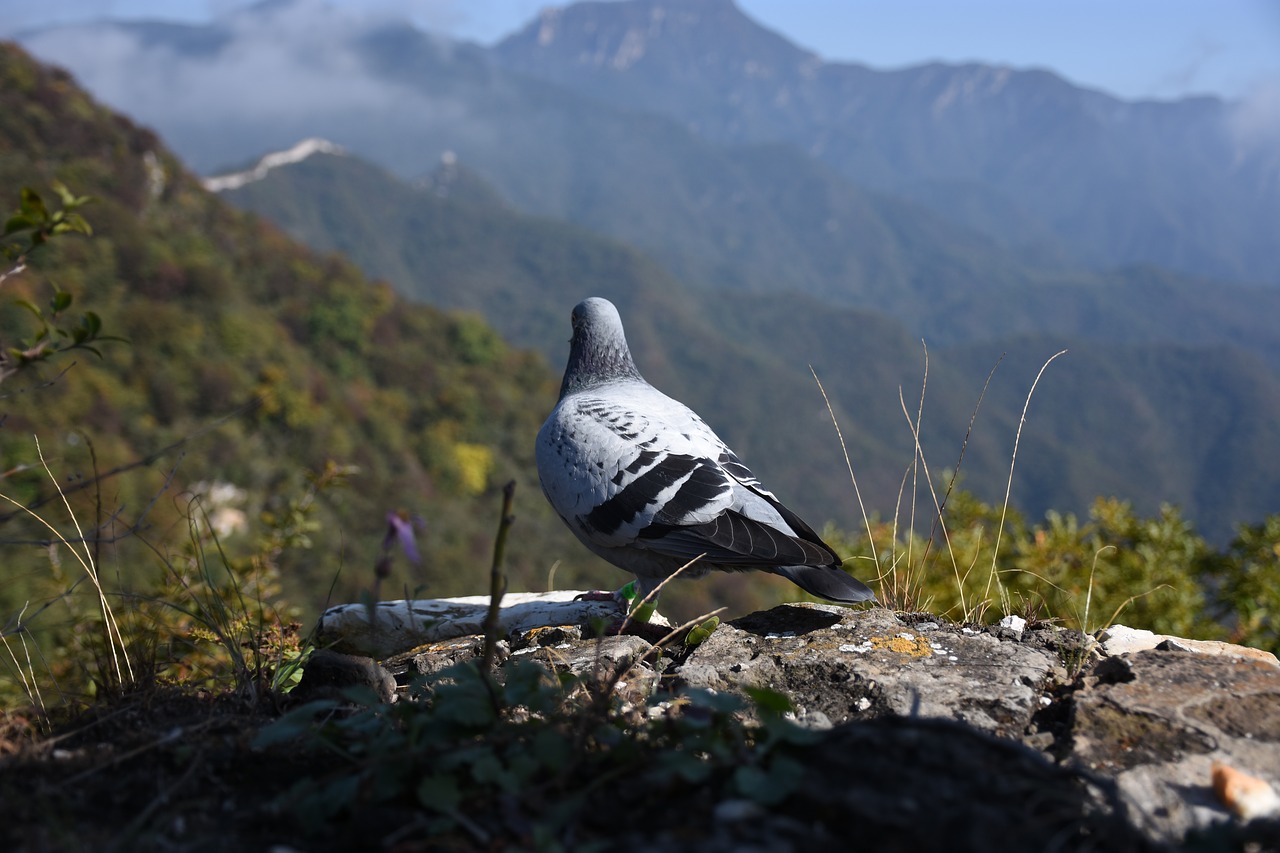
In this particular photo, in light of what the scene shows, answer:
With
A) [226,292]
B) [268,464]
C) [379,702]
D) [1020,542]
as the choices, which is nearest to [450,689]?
[379,702]

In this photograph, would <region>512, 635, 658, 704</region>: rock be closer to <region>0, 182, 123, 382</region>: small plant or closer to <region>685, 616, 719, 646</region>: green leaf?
<region>685, 616, 719, 646</region>: green leaf

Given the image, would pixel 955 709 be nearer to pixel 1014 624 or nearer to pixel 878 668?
pixel 878 668

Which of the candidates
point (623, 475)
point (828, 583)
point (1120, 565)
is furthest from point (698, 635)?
point (1120, 565)

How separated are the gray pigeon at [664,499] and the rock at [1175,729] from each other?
115 cm

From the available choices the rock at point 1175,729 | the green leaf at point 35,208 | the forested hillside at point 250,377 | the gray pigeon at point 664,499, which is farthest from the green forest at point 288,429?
the rock at point 1175,729

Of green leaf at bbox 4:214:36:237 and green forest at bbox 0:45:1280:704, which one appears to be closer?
green leaf at bbox 4:214:36:237

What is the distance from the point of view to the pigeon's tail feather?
406cm

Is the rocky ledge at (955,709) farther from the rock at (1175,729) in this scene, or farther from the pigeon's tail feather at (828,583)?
the pigeon's tail feather at (828,583)

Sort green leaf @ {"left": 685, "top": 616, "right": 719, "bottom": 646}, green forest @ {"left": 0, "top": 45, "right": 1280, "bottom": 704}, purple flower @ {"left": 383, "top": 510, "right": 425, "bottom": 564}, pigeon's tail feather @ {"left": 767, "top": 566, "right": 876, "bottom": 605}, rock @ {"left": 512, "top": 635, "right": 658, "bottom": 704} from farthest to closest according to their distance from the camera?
green forest @ {"left": 0, "top": 45, "right": 1280, "bottom": 704}
green leaf @ {"left": 685, "top": 616, "right": 719, "bottom": 646}
pigeon's tail feather @ {"left": 767, "top": 566, "right": 876, "bottom": 605}
rock @ {"left": 512, "top": 635, "right": 658, "bottom": 704}
purple flower @ {"left": 383, "top": 510, "right": 425, "bottom": 564}

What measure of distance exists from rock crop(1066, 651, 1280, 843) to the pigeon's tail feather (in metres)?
1.02

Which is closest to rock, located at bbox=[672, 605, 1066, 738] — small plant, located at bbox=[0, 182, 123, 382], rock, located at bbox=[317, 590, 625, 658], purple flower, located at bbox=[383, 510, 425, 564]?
rock, located at bbox=[317, 590, 625, 658]

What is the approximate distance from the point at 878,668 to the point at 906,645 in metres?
0.33

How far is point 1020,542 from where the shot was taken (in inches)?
327

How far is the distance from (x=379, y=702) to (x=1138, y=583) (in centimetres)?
734
